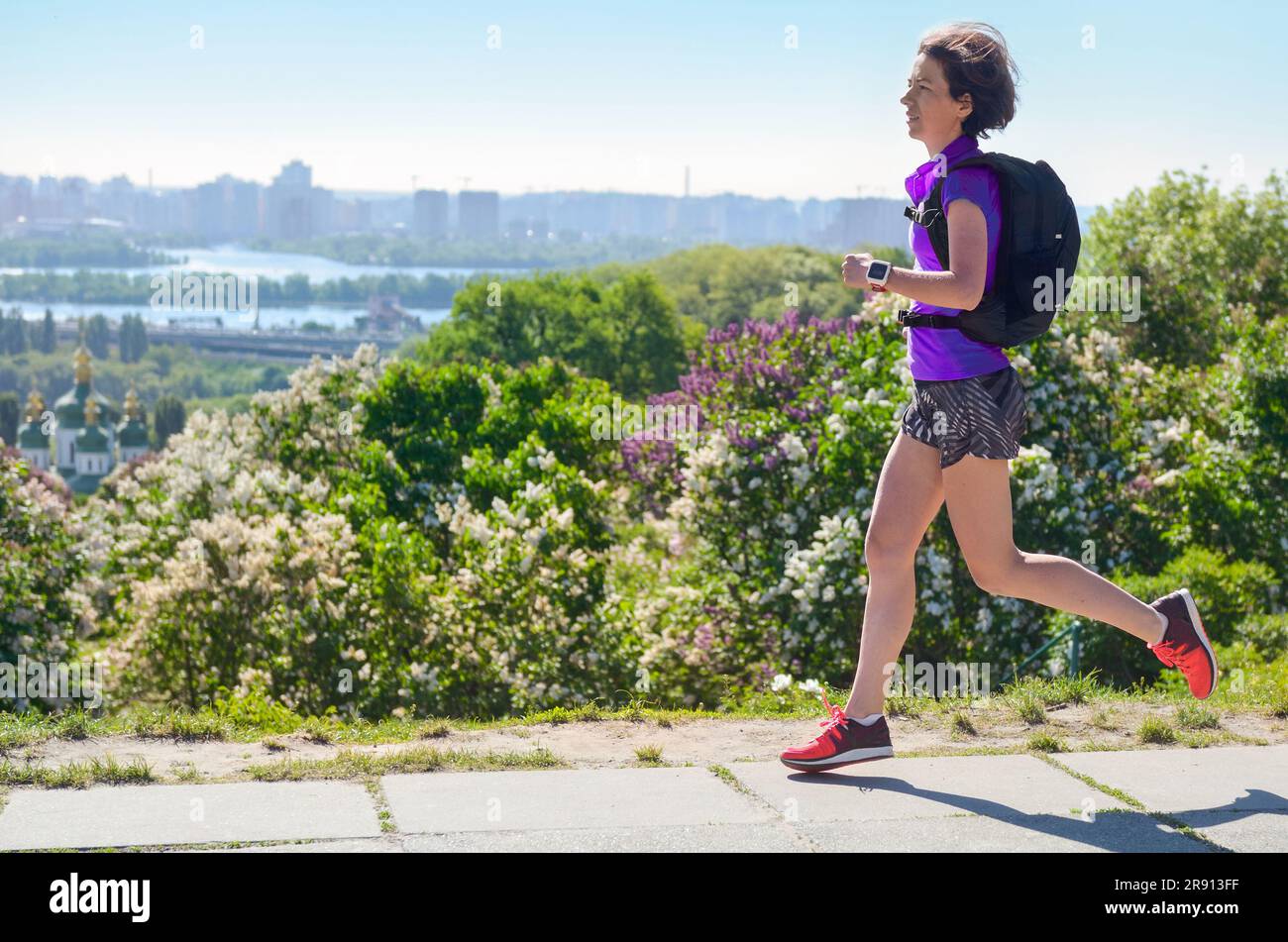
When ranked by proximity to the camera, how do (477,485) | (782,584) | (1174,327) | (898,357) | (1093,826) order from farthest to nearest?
(1174,327) → (477,485) → (898,357) → (782,584) → (1093,826)

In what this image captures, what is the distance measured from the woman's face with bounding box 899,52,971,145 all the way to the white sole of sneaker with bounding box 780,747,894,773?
2015mm

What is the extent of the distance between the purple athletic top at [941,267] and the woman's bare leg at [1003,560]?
30 centimetres

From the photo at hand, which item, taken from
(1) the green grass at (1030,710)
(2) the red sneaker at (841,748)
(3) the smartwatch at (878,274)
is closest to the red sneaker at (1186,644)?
(1) the green grass at (1030,710)

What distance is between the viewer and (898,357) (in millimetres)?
12070

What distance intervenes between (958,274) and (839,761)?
1.64 meters

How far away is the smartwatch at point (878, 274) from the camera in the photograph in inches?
165

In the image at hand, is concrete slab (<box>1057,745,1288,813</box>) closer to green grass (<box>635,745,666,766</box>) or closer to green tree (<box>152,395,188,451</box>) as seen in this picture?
green grass (<box>635,745,666,766</box>)

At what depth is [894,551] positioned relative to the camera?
15.1 ft

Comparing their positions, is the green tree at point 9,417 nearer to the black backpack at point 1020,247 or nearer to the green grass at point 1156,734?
the green grass at point 1156,734

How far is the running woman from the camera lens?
168 inches

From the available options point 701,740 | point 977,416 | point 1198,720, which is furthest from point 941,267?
point 1198,720
